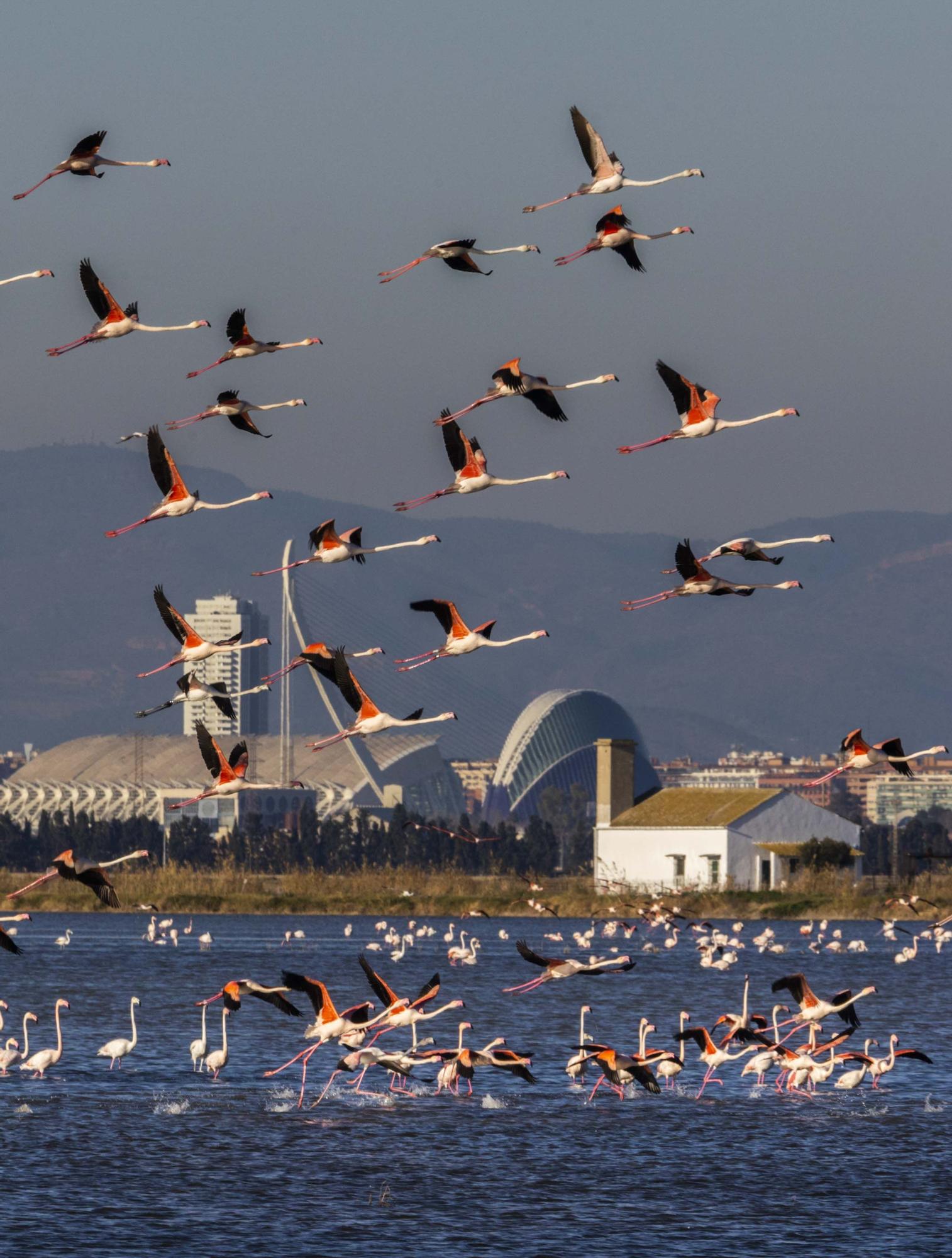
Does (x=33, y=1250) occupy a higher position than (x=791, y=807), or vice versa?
(x=791, y=807)

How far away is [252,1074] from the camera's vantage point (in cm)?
4784

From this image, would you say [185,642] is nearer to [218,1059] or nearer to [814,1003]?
[218,1059]

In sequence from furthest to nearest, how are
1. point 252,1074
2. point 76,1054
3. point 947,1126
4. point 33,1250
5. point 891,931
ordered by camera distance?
point 891,931
point 76,1054
point 252,1074
point 947,1126
point 33,1250

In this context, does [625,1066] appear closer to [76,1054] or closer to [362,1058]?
[362,1058]

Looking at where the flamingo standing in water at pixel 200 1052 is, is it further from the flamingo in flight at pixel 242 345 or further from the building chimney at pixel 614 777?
the building chimney at pixel 614 777

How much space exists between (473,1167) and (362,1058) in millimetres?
7041

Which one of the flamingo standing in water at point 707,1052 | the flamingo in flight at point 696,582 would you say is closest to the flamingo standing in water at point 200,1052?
the flamingo standing in water at point 707,1052

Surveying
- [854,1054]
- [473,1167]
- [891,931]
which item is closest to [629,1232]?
[473,1167]

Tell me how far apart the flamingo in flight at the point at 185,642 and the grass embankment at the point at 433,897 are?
76.9m

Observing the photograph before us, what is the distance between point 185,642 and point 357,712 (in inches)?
102

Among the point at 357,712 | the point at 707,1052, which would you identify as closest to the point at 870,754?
the point at 357,712

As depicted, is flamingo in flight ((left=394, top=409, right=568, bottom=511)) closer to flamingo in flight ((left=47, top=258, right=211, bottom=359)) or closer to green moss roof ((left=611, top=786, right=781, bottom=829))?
flamingo in flight ((left=47, top=258, right=211, bottom=359))

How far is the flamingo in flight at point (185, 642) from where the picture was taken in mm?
31812

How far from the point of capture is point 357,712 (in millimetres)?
33594
